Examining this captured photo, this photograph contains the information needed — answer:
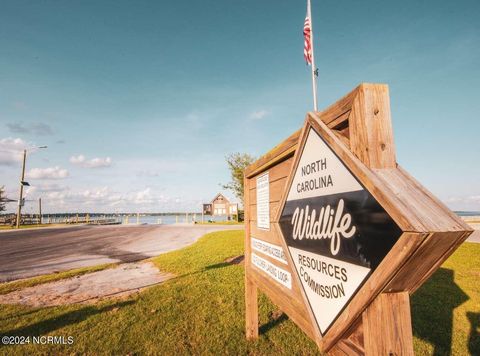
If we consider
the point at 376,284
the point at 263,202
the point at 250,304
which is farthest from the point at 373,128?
the point at 250,304

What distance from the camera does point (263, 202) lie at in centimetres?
371

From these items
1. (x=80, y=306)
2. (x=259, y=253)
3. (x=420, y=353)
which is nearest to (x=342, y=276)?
(x=259, y=253)

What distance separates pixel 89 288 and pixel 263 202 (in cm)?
563

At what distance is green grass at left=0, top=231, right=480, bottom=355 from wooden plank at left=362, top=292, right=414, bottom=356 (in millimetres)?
2686

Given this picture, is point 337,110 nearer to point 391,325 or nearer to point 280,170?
point 391,325

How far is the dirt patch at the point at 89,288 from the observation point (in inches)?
228

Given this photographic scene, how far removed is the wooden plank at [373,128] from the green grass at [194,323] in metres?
3.29

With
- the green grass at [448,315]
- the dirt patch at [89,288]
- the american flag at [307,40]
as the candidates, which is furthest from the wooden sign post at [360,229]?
the american flag at [307,40]

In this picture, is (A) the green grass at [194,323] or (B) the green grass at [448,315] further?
(A) the green grass at [194,323]

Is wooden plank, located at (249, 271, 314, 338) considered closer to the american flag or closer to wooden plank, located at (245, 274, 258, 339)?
wooden plank, located at (245, 274, 258, 339)

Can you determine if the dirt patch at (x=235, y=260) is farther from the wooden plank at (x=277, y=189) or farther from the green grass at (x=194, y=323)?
the wooden plank at (x=277, y=189)

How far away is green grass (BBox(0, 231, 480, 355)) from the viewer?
3.72 metres

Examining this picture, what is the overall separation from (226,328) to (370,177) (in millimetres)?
4026

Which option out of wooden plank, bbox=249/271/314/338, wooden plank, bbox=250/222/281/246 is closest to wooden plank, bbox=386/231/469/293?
wooden plank, bbox=249/271/314/338
